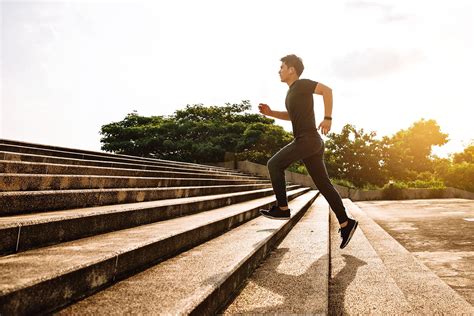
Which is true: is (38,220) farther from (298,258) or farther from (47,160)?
(47,160)

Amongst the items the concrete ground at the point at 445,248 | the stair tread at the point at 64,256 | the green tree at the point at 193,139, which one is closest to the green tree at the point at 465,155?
the green tree at the point at 193,139

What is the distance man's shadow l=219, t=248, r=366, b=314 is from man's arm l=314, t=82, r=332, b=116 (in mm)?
1293

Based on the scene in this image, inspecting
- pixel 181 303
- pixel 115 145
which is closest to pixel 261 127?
pixel 115 145

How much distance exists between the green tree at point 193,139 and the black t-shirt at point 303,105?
15.9 metres

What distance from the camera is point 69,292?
1.29 m

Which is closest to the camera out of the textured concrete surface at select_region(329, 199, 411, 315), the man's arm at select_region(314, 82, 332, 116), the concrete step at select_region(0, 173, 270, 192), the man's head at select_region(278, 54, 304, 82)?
the textured concrete surface at select_region(329, 199, 411, 315)

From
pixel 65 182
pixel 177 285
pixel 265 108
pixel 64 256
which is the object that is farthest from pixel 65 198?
pixel 265 108

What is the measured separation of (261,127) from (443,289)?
18.2m

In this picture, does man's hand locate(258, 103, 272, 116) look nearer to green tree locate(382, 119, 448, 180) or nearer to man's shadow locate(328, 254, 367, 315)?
man's shadow locate(328, 254, 367, 315)

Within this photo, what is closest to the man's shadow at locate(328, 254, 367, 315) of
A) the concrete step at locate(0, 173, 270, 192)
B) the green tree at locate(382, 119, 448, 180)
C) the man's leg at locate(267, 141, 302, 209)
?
the man's leg at locate(267, 141, 302, 209)

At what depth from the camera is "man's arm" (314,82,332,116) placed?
2.85 metres

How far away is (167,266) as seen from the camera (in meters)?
1.92

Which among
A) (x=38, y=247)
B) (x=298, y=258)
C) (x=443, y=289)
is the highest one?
(x=38, y=247)

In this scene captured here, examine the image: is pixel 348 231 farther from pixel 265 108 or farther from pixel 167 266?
pixel 167 266
